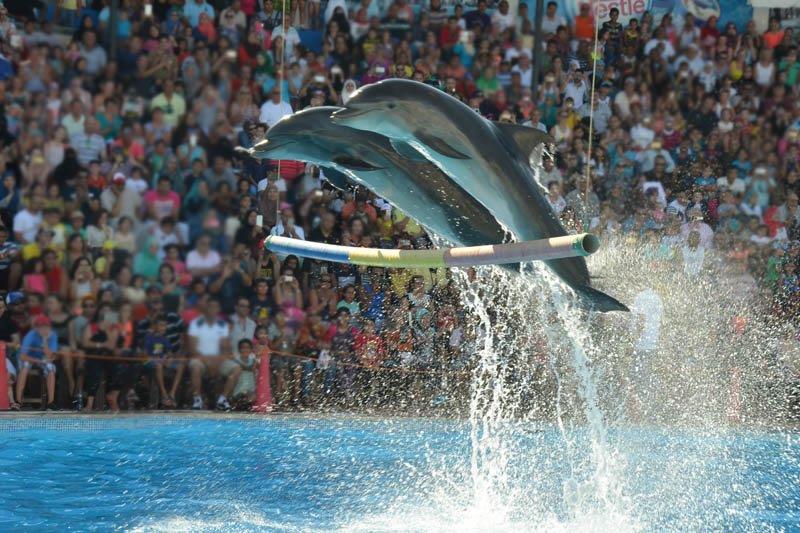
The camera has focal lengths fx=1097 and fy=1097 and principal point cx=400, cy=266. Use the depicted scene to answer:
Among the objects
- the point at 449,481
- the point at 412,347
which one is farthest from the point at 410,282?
the point at 449,481

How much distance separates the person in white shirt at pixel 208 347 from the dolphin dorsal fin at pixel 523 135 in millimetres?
5493

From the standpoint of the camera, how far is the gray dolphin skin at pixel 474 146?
19.6ft

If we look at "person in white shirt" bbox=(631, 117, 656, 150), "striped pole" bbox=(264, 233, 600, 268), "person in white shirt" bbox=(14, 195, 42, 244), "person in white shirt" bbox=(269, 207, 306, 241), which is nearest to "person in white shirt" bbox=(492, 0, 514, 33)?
"person in white shirt" bbox=(631, 117, 656, 150)

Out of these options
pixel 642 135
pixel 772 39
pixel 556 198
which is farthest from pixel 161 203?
pixel 772 39

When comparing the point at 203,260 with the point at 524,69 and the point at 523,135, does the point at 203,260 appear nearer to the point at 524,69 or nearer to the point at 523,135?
the point at 524,69

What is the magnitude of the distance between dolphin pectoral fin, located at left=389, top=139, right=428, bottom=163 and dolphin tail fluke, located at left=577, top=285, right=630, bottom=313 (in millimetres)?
1232

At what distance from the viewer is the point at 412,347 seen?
11.3m

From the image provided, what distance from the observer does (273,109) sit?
40.6 feet

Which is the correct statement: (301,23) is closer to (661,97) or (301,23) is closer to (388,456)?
(661,97)

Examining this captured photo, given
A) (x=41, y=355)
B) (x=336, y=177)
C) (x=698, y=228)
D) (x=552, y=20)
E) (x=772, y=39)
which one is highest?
(x=552, y=20)

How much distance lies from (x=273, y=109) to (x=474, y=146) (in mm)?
6549

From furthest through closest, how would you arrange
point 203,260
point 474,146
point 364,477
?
point 203,260 → point 364,477 → point 474,146

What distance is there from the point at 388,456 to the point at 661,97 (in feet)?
22.8

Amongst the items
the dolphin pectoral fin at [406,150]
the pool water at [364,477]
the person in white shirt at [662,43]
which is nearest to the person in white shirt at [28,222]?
the pool water at [364,477]
